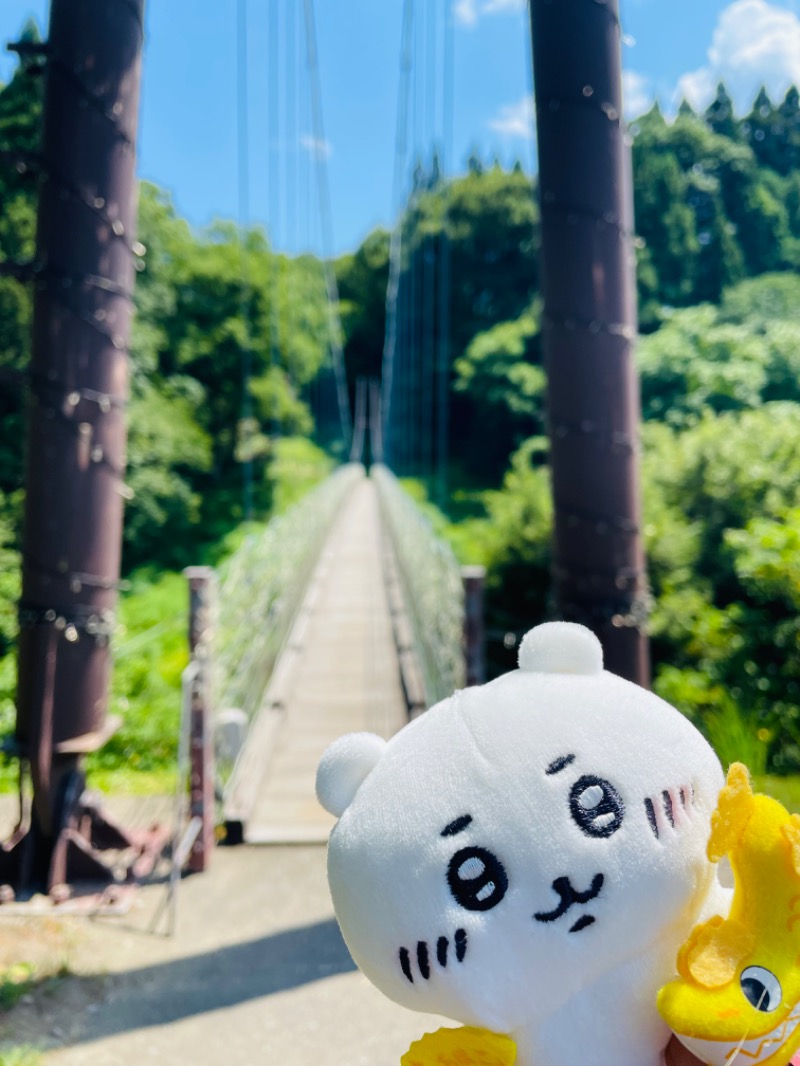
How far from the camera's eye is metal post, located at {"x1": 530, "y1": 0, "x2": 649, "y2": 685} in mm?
2654

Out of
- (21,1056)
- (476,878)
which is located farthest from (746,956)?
(21,1056)

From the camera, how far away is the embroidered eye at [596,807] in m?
0.90

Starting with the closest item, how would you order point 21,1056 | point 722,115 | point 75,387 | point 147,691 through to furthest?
point 21,1056
point 75,387
point 147,691
point 722,115

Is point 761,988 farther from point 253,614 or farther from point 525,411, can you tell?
point 525,411

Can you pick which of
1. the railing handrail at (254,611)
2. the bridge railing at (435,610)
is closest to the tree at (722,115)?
the bridge railing at (435,610)

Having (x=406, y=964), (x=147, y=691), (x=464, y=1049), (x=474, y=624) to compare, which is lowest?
(x=147, y=691)

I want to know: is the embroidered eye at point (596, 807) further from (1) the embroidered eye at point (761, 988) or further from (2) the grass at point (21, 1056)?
(2) the grass at point (21, 1056)

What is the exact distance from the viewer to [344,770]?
1.02 m

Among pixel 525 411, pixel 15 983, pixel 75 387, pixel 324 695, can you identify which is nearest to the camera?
pixel 15 983

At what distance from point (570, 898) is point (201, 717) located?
2856 mm

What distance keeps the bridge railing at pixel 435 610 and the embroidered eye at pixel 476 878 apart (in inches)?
114

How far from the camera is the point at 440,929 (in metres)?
0.89

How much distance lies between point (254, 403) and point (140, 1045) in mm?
19143

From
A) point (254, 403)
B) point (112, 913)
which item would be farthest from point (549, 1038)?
point (254, 403)
